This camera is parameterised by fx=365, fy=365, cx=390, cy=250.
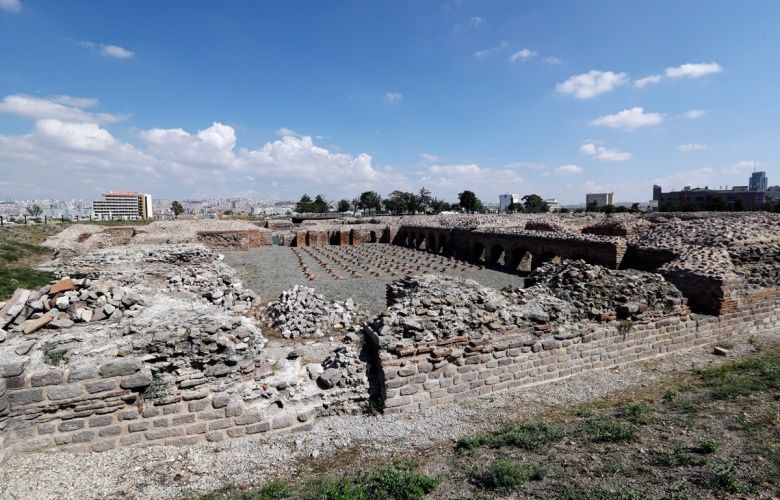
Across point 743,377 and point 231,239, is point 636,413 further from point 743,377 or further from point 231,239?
point 231,239

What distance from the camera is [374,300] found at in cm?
1258

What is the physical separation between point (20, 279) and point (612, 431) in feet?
58.9

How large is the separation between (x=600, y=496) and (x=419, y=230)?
3011 centimetres

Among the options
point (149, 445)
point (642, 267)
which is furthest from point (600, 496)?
point (642, 267)

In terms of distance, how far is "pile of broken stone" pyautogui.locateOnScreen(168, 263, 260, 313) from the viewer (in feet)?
36.2

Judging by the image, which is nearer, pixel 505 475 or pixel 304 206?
pixel 505 475

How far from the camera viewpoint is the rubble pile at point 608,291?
7.23 m

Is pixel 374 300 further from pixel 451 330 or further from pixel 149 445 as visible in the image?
pixel 149 445

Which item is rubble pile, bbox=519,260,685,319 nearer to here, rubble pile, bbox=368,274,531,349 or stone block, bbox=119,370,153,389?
rubble pile, bbox=368,274,531,349

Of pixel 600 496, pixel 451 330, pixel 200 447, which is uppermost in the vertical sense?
pixel 451 330

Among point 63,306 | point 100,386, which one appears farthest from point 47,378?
point 63,306

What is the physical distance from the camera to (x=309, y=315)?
9.86 metres

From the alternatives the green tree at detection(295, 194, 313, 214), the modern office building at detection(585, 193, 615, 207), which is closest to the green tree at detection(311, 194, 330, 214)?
the green tree at detection(295, 194, 313, 214)

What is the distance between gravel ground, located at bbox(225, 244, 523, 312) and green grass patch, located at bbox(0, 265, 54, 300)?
269 inches
